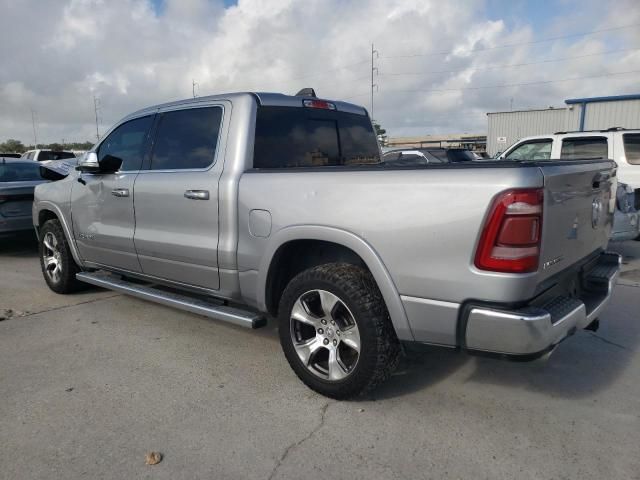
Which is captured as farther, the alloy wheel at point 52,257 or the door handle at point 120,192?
the alloy wheel at point 52,257

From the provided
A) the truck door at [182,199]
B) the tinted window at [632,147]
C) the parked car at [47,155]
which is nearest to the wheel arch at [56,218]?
the truck door at [182,199]

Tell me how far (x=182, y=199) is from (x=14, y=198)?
5412 mm

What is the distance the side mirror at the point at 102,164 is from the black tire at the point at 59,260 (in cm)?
116

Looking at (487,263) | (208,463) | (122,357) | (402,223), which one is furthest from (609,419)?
(122,357)

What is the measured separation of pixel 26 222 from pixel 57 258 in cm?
299

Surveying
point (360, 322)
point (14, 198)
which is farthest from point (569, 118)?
point (360, 322)

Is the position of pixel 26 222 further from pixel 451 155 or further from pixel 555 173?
pixel 451 155

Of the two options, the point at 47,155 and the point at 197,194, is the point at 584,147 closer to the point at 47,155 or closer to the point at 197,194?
the point at 197,194

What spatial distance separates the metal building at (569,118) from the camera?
20.9 m

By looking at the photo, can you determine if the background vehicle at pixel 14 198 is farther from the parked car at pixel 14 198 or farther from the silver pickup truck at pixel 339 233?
the silver pickup truck at pixel 339 233

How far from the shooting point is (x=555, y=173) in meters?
2.47

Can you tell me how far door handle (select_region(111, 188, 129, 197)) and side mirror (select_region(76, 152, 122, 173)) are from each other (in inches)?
8.2

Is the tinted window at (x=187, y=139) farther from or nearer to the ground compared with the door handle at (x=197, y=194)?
farther from the ground

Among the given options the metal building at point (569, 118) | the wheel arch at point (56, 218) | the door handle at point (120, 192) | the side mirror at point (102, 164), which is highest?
the metal building at point (569, 118)
